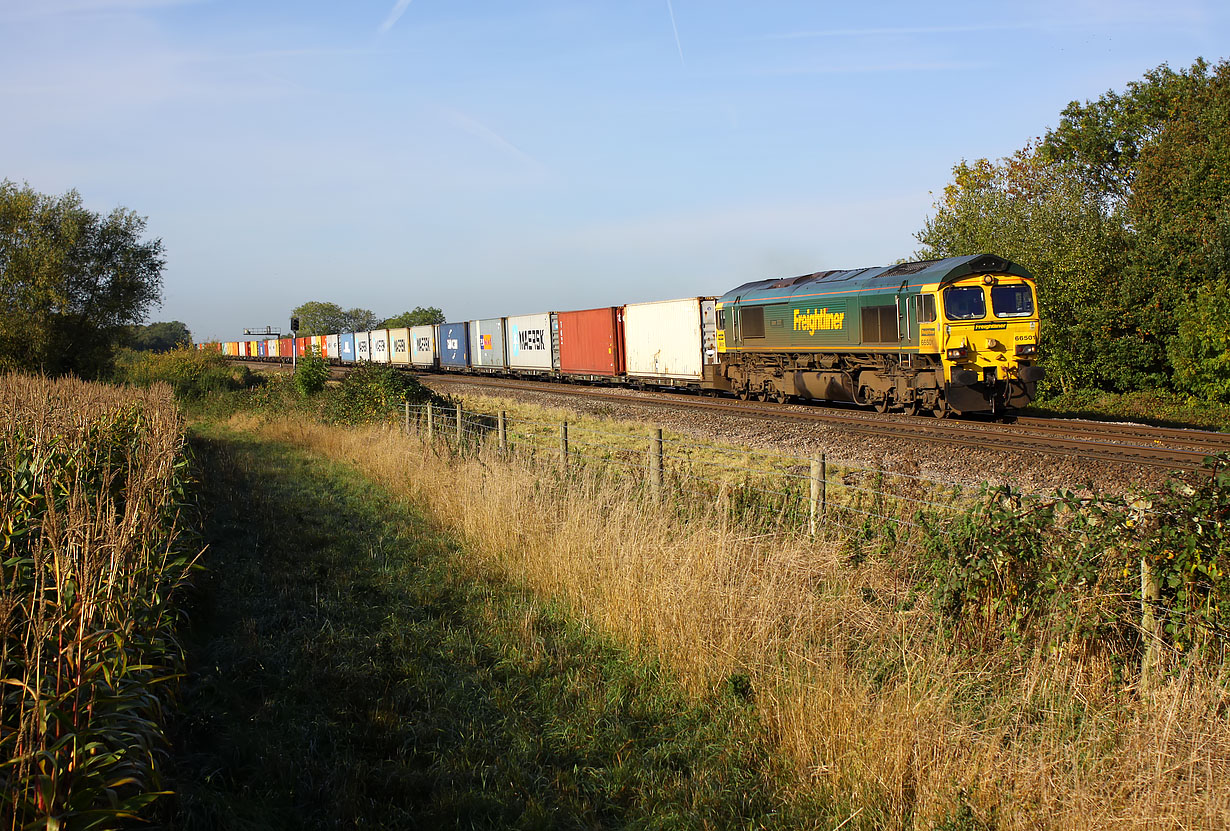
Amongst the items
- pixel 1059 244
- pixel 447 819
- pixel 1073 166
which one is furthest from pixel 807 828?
pixel 1073 166

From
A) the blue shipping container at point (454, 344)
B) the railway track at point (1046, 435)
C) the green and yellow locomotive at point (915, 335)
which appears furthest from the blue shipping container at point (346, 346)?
the railway track at point (1046, 435)

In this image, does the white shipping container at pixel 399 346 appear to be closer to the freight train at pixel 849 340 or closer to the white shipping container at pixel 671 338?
the freight train at pixel 849 340

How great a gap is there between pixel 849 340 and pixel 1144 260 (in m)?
11.0

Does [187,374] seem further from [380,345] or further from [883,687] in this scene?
[883,687]

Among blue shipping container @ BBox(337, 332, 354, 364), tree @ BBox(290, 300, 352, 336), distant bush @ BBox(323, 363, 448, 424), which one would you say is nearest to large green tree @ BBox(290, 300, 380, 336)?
tree @ BBox(290, 300, 352, 336)

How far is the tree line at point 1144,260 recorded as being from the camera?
20.8 metres

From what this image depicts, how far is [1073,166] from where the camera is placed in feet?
139

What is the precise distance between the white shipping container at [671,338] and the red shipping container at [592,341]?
0.61m

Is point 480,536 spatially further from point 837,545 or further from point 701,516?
point 837,545

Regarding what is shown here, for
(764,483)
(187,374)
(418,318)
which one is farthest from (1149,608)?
(418,318)

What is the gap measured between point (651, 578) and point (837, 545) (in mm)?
1500

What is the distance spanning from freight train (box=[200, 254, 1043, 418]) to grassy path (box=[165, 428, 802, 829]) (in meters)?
12.5

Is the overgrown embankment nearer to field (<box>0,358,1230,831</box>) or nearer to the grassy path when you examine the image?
field (<box>0,358,1230,831</box>)

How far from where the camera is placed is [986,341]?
1686 cm
